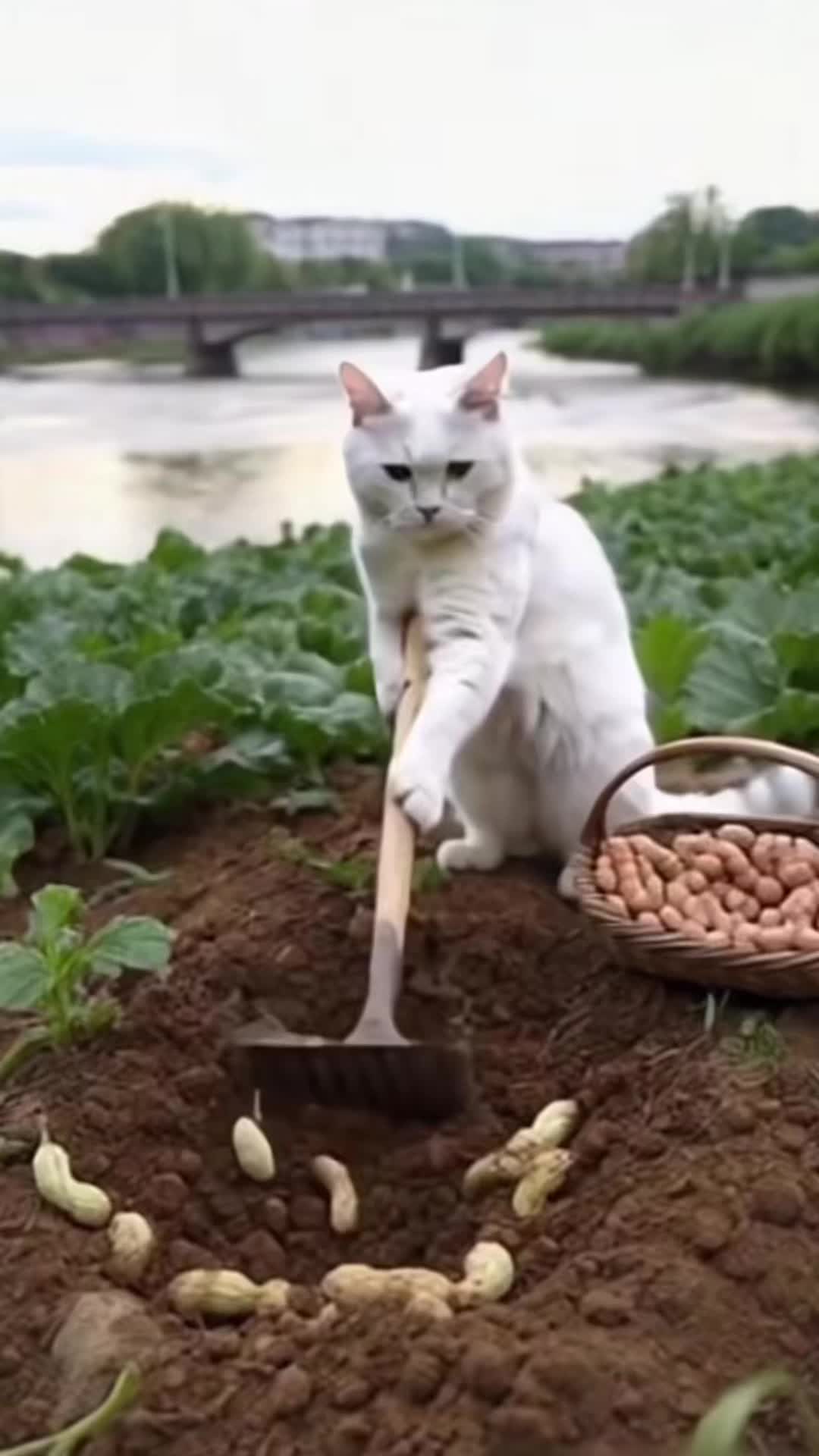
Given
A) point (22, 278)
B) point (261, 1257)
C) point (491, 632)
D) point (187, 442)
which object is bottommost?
point (261, 1257)

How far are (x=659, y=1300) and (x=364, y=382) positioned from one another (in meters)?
0.75

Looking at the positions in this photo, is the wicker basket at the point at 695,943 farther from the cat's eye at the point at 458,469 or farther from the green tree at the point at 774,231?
the green tree at the point at 774,231

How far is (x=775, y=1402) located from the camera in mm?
930

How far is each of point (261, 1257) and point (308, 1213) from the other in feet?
0.20

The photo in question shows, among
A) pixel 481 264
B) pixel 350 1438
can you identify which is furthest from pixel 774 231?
pixel 350 1438

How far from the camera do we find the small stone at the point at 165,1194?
1.20 m

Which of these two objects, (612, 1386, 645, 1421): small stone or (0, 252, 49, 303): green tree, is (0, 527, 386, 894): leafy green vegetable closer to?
(612, 1386, 645, 1421): small stone

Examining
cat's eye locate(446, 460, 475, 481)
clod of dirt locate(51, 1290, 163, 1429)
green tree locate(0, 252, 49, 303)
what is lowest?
clod of dirt locate(51, 1290, 163, 1429)

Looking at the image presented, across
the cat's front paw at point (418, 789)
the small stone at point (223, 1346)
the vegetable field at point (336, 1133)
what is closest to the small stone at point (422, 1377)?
the vegetable field at point (336, 1133)

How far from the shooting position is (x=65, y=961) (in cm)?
132

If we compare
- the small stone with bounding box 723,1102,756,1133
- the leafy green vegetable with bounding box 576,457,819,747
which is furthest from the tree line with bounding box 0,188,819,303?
the small stone with bounding box 723,1102,756,1133

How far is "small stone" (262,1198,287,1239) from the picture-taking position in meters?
1.21

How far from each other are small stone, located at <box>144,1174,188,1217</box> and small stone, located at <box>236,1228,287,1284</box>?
5 centimetres

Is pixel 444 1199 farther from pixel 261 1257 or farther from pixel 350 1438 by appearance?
pixel 350 1438
